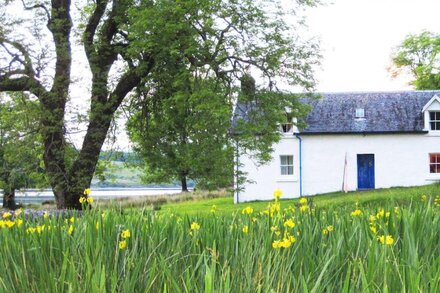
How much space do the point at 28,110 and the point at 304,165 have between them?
17.9 m

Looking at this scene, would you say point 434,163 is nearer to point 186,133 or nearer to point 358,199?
point 358,199

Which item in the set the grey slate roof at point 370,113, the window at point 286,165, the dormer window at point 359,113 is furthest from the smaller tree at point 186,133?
the dormer window at point 359,113

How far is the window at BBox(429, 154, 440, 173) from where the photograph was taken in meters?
31.7

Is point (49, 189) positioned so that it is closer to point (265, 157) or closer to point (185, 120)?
point (185, 120)

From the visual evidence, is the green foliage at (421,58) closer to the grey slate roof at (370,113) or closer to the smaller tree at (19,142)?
the grey slate roof at (370,113)

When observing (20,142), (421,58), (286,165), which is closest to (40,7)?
(20,142)

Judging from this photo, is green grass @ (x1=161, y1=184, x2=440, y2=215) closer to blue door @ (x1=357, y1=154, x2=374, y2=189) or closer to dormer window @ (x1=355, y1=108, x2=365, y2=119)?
blue door @ (x1=357, y1=154, x2=374, y2=189)

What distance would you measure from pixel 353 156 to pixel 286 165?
3.61m

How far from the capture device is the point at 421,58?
45.7m

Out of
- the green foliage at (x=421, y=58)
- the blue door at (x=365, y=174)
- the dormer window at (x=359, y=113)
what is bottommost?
the blue door at (x=365, y=174)

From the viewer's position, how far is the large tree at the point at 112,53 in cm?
1490

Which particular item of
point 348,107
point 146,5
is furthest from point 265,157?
point 348,107

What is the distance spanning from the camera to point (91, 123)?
17016 mm

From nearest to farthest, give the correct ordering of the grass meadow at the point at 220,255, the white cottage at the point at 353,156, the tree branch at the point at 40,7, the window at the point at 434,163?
1. the grass meadow at the point at 220,255
2. the tree branch at the point at 40,7
3. the white cottage at the point at 353,156
4. the window at the point at 434,163
